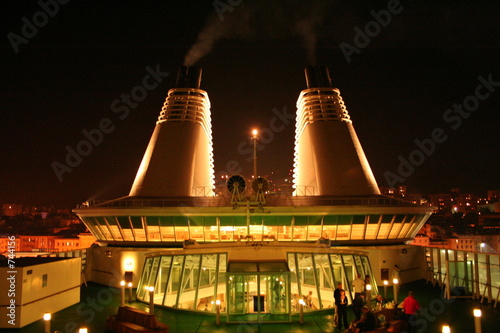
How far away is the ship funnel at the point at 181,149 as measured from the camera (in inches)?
1067

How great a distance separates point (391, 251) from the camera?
24.2m

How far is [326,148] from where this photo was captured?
2866 centimetres

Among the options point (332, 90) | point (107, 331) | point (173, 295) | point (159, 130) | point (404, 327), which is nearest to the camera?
point (404, 327)

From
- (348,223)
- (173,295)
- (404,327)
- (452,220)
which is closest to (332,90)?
(348,223)

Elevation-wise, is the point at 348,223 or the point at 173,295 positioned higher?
the point at 348,223

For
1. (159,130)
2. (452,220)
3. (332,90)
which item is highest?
(332,90)

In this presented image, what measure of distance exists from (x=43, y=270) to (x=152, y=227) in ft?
31.2

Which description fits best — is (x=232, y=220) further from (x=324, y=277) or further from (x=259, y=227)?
(x=324, y=277)

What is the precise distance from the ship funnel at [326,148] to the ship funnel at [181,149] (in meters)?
7.37

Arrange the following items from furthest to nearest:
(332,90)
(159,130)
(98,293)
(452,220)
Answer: (452,220) < (332,90) < (159,130) < (98,293)

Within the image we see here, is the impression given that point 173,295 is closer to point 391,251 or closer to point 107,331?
point 107,331

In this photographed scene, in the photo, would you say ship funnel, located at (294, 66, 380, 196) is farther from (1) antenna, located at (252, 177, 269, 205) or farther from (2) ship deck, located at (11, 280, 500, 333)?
(2) ship deck, located at (11, 280, 500, 333)

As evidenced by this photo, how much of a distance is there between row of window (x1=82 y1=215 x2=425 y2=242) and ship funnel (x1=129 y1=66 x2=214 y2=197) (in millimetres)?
2837

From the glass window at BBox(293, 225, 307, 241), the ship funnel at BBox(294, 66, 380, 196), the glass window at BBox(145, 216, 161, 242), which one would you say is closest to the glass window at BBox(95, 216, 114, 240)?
the glass window at BBox(145, 216, 161, 242)
